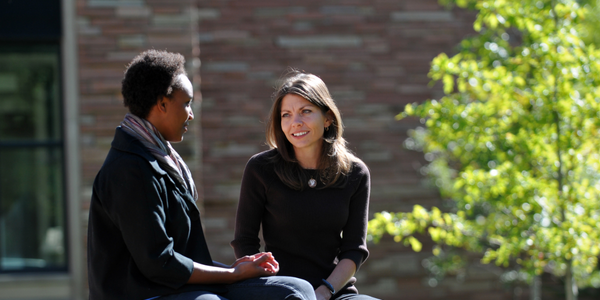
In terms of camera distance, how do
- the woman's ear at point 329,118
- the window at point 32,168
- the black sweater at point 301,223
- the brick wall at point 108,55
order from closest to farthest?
the black sweater at point 301,223 < the woman's ear at point 329,118 < the brick wall at point 108,55 < the window at point 32,168

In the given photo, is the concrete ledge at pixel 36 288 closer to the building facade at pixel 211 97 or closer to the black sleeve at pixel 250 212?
the building facade at pixel 211 97

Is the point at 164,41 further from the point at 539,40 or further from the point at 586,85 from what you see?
the point at 586,85

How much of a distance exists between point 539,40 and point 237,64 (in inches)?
108

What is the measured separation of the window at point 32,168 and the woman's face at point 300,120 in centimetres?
289

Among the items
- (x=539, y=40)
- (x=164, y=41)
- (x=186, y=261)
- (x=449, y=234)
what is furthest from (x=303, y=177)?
(x=164, y=41)

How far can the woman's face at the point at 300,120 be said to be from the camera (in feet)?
7.64

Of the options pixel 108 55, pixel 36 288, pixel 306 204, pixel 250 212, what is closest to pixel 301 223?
pixel 306 204

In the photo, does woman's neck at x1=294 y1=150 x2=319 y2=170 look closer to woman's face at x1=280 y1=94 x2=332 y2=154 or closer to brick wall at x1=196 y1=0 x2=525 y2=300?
woman's face at x1=280 y1=94 x2=332 y2=154

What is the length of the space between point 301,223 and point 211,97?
9.56ft

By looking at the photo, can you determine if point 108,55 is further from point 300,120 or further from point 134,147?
point 134,147

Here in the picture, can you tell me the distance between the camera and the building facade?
418cm

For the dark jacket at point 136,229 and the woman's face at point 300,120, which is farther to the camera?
the woman's face at point 300,120

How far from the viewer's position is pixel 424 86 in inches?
208

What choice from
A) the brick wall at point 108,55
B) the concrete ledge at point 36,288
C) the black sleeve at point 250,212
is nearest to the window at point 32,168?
the concrete ledge at point 36,288
